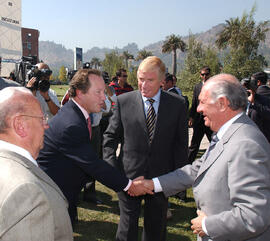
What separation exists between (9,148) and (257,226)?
1580 millimetres

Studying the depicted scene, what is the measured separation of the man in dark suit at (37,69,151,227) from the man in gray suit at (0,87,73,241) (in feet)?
3.21

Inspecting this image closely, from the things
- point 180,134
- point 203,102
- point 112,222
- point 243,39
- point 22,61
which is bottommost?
point 112,222

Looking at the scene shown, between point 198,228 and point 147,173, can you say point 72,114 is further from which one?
point 198,228

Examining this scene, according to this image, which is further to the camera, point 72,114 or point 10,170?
point 72,114

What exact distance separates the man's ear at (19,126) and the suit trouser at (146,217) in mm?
1879

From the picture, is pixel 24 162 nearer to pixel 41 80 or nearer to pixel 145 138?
pixel 145 138

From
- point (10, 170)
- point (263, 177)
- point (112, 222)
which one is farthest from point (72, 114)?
point (112, 222)

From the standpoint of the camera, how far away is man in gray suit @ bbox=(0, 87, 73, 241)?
118cm

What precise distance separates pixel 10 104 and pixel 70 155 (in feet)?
4.06

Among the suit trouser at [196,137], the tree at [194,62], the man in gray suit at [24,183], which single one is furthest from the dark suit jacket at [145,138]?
the tree at [194,62]

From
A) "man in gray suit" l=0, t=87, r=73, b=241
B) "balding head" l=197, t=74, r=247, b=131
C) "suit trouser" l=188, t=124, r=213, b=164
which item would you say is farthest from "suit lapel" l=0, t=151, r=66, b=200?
"suit trouser" l=188, t=124, r=213, b=164

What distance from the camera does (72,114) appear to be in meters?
2.68

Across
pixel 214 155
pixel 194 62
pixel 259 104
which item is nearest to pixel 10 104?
pixel 214 155

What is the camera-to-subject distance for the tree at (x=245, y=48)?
2383 cm
